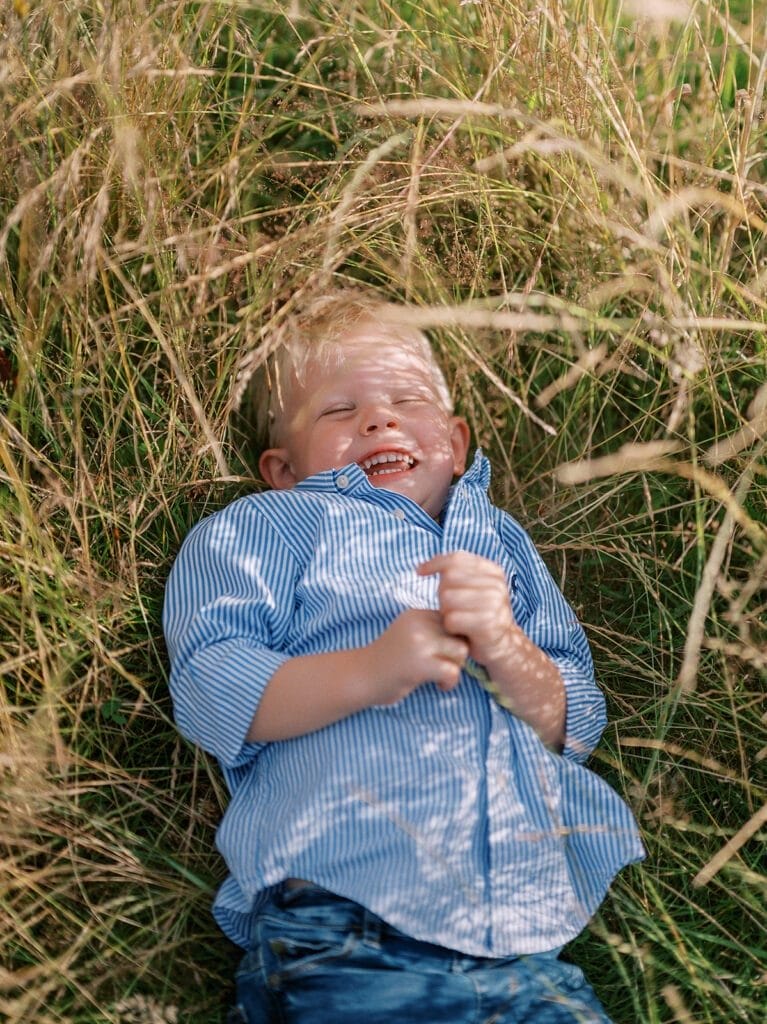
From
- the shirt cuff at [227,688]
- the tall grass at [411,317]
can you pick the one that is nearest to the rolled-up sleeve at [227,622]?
the shirt cuff at [227,688]

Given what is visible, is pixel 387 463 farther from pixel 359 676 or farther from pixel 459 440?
pixel 359 676

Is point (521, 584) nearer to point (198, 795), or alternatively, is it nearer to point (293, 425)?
point (293, 425)

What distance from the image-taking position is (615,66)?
208 centimetres

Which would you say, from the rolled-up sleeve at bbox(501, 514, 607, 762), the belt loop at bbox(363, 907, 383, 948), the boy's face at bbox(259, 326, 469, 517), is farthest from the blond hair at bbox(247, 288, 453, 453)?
the belt loop at bbox(363, 907, 383, 948)

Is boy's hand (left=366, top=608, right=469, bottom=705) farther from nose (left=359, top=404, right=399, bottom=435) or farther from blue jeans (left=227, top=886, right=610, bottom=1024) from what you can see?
nose (left=359, top=404, right=399, bottom=435)

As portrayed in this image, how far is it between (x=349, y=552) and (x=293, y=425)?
0.42 m

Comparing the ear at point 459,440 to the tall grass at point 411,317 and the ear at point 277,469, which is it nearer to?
the tall grass at point 411,317

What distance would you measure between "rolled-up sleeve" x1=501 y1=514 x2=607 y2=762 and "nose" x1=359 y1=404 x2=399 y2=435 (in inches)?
11.4

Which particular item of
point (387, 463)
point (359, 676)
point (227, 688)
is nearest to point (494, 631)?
point (359, 676)

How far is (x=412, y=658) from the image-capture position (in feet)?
5.30

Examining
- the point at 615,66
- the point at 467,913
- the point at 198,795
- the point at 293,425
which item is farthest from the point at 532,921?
the point at 615,66

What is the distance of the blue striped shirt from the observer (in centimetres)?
162

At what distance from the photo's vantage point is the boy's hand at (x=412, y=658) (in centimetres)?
162

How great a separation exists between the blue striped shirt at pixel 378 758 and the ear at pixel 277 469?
293 millimetres
